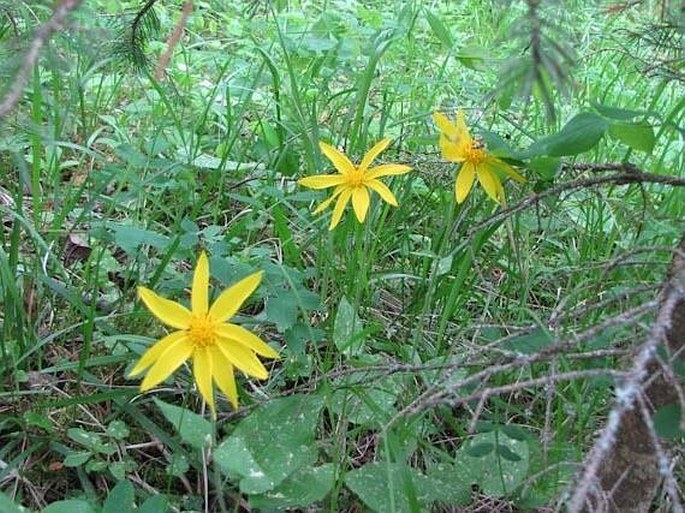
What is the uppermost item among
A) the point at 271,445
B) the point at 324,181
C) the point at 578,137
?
the point at 578,137

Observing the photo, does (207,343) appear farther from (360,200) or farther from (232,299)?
(360,200)

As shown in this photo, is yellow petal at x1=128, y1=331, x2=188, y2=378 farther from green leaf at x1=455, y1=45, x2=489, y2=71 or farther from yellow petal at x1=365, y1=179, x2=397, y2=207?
green leaf at x1=455, y1=45, x2=489, y2=71

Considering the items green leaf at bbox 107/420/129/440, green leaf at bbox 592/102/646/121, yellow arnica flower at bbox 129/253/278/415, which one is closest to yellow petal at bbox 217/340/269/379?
yellow arnica flower at bbox 129/253/278/415

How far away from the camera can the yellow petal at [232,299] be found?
108 centimetres

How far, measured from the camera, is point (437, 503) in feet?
4.50

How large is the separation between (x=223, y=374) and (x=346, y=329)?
0.47m

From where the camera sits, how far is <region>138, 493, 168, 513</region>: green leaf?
3.83 ft

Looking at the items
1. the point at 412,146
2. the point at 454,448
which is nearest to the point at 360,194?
the point at 454,448

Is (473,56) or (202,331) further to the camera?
(473,56)

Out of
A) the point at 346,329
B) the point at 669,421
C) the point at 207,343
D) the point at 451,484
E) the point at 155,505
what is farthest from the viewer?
the point at 346,329

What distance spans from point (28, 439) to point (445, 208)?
936mm

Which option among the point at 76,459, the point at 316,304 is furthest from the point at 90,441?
the point at 316,304

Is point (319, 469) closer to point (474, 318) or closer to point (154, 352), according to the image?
point (154, 352)

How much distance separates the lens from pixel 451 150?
138 centimetres
